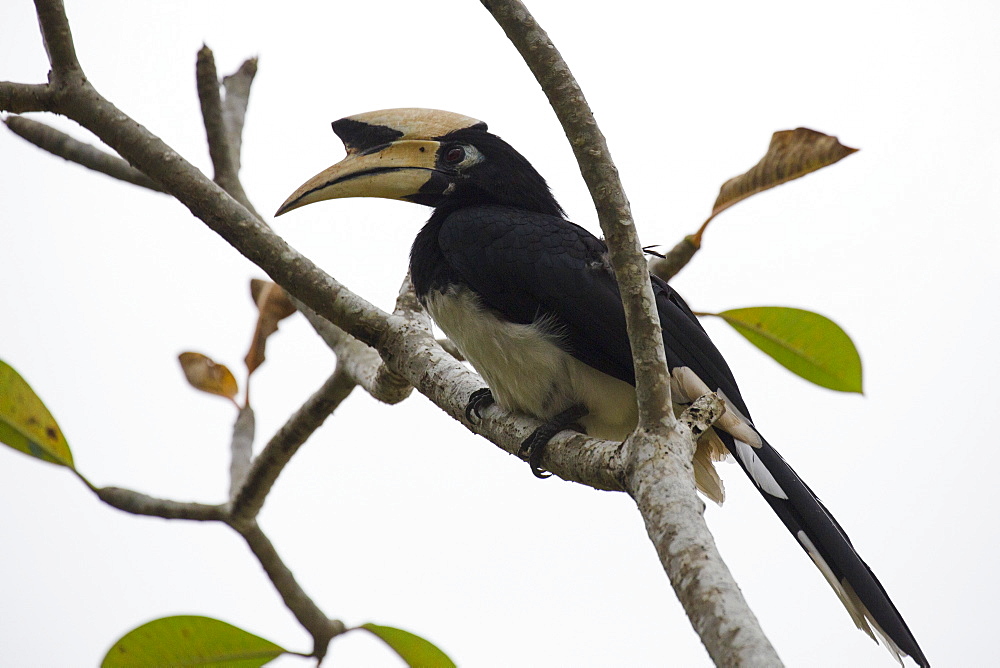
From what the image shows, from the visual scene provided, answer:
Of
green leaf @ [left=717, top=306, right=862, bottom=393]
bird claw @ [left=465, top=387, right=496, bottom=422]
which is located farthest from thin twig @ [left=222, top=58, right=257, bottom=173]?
green leaf @ [left=717, top=306, right=862, bottom=393]

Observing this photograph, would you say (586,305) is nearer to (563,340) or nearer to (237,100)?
(563,340)

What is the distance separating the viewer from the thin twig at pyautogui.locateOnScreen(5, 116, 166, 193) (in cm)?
364

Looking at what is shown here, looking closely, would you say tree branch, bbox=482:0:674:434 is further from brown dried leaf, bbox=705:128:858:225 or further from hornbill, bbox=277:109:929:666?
brown dried leaf, bbox=705:128:858:225

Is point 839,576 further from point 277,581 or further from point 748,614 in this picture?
point 277,581

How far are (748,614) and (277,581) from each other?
7.79 feet

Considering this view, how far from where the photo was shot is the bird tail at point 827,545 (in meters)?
2.37

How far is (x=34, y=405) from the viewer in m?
2.63

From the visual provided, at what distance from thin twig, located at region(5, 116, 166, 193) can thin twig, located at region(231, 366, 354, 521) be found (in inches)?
41.4

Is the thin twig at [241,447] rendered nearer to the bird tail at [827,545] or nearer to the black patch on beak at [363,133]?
the black patch on beak at [363,133]

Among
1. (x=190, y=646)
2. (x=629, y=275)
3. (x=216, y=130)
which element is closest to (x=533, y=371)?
(x=629, y=275)

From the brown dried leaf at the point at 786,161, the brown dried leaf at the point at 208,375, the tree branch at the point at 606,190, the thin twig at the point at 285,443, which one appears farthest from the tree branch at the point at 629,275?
the brown dried leaf at the point at 208,375

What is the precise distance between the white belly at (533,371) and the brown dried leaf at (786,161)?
2.25 feet

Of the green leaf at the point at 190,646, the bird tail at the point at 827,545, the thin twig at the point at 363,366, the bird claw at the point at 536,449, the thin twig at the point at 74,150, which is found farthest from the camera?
the thin twig at the point at 74,150

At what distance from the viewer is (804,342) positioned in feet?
9.37
